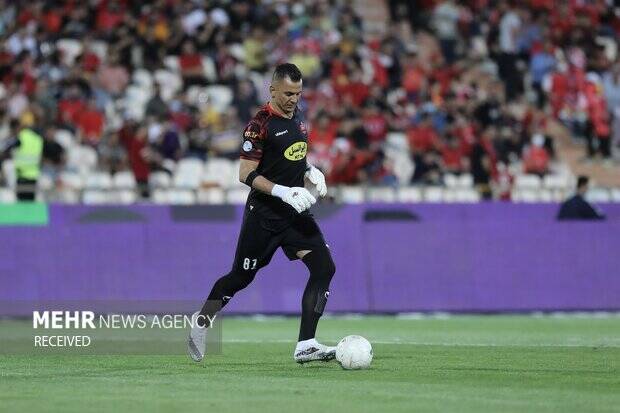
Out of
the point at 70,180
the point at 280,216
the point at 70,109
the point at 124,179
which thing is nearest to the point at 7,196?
the point at 70,180

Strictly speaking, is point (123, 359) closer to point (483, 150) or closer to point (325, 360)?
point (325, 360)

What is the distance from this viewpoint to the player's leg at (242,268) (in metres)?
12.1

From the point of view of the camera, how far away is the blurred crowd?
25.9 m

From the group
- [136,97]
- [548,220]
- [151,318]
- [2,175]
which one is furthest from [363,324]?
[136,97]

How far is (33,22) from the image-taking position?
27609 mm

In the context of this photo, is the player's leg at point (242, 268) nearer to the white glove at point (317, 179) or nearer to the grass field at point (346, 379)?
the grass field at point (346, 379)

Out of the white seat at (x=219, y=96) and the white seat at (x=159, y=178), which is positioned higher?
the white seat at (x=219, y=96)

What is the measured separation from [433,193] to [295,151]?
12.8 meters

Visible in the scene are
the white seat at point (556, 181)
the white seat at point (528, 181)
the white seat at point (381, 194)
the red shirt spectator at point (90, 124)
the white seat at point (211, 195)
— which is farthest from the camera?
the white seat at point (556, 181)

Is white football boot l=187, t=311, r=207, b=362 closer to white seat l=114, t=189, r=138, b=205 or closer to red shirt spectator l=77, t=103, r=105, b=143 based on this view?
white seat l=114, t=189, r=138, b=205

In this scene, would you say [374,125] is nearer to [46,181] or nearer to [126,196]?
[126,196]

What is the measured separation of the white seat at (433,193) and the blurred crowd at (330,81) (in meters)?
1.06

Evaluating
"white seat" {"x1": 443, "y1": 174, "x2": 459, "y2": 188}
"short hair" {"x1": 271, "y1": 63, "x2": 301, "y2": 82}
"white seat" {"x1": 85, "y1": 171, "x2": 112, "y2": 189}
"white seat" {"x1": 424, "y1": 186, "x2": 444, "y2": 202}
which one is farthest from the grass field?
"white seat" {"x1": 443, "y1": 174, "x2": 459, "y2": 188}

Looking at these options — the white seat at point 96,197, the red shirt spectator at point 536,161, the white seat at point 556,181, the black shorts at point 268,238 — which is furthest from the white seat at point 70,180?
the black shorts at point 268,238
